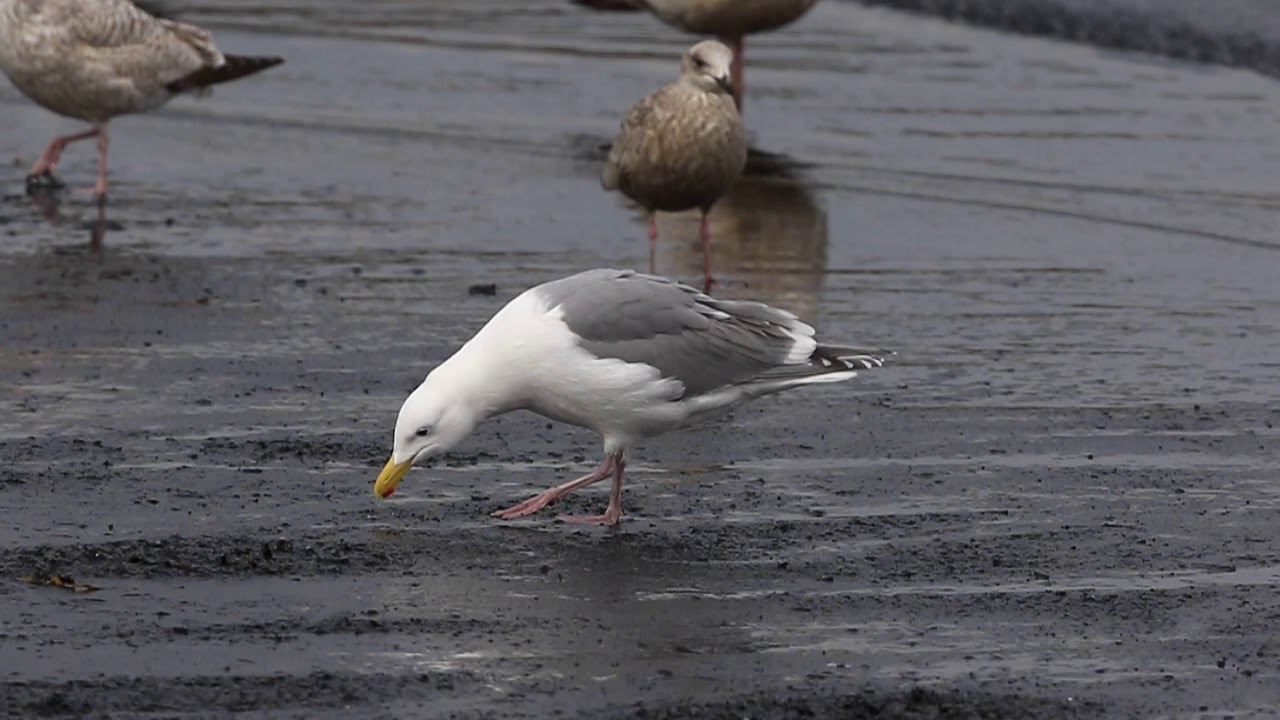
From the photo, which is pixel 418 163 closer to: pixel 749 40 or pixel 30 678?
pixel 749 40

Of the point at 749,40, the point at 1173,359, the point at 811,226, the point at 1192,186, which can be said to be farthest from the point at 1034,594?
the point at 749,40

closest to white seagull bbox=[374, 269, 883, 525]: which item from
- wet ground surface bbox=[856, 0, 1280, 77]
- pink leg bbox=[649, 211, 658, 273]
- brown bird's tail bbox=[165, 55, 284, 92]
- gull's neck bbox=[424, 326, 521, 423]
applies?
gull's neck bbox=[424, 326, 521, 423]

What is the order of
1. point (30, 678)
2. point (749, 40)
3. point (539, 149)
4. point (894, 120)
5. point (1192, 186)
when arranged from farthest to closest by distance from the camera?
1. point (749, 40)
2. point (894, 120)
3. point (539, 149)
4. point (1192, 186)
5. point (30, 678)

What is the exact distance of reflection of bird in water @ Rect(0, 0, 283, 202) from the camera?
45.3 feet

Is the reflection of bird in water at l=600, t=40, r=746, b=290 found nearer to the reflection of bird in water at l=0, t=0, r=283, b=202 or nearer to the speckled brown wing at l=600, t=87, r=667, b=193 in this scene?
the speckled brown wing at l=600, t=87, r=667, b=193

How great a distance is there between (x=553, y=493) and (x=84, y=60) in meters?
6.94

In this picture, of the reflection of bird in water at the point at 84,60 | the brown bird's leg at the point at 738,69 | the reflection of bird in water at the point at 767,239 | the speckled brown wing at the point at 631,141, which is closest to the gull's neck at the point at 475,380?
the reflection of bird in water at the point at 767,239

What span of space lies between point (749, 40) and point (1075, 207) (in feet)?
22.9

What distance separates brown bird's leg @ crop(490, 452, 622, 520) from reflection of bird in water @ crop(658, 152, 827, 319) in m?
2.95

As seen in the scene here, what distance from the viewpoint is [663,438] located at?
895 cm

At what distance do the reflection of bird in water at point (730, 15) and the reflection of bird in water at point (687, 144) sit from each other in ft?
17.1

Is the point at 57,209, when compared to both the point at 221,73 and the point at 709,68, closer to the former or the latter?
the point at 221,73

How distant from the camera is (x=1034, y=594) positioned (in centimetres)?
700

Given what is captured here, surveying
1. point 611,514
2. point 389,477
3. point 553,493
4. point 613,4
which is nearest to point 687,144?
point 553,493
